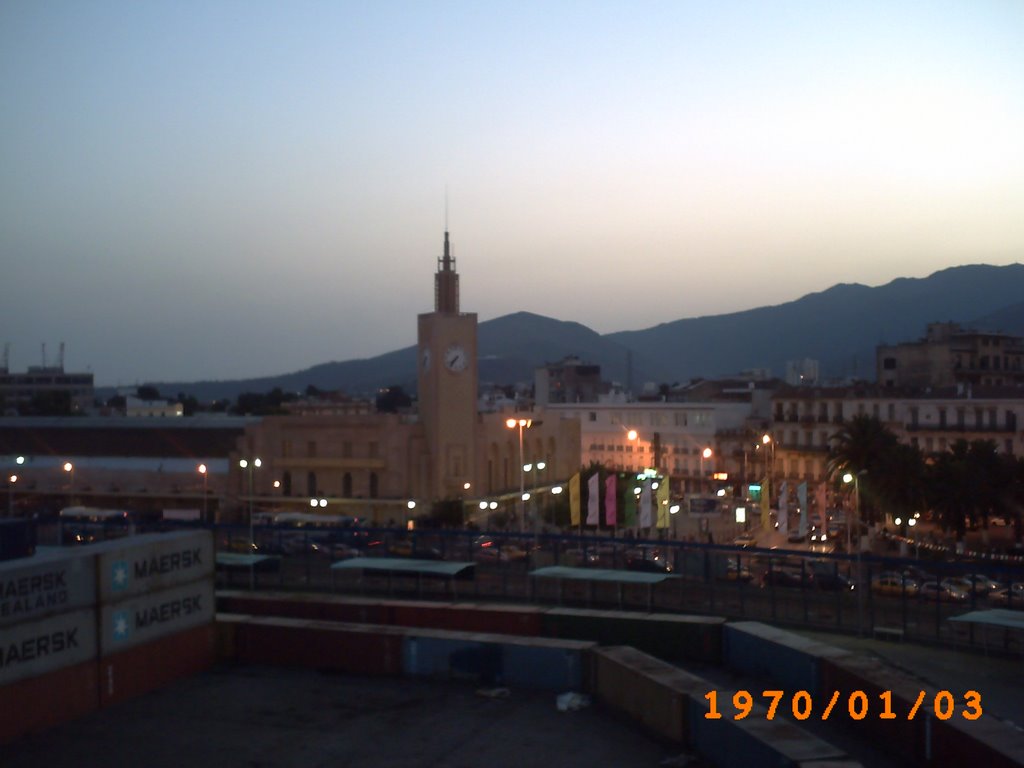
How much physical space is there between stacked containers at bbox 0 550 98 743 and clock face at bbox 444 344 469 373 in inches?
1278

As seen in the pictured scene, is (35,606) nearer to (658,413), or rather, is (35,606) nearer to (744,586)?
(744,586)

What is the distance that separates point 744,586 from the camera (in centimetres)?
1944

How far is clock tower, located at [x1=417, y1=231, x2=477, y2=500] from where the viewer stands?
45.8 meters

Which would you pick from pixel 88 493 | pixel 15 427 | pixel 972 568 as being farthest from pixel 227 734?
pixel 15 427

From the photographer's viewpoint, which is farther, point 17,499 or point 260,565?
point 17,499

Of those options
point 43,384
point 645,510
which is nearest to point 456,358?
point 645,510

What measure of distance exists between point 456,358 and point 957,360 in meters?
28.5

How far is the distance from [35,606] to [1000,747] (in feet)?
35.1

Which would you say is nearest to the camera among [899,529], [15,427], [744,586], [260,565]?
[744,586]

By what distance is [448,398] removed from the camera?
4619 cm

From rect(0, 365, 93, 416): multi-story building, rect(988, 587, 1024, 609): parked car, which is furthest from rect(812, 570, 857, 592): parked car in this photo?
rect(0, 365, 93, 416): multi-story building

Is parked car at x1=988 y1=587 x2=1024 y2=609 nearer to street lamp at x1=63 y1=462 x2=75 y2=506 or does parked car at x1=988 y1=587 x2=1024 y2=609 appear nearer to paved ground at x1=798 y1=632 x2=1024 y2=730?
paved ground at x1=798 y1=632 x2=1024 y2=730

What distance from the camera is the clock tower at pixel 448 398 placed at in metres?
45.8
